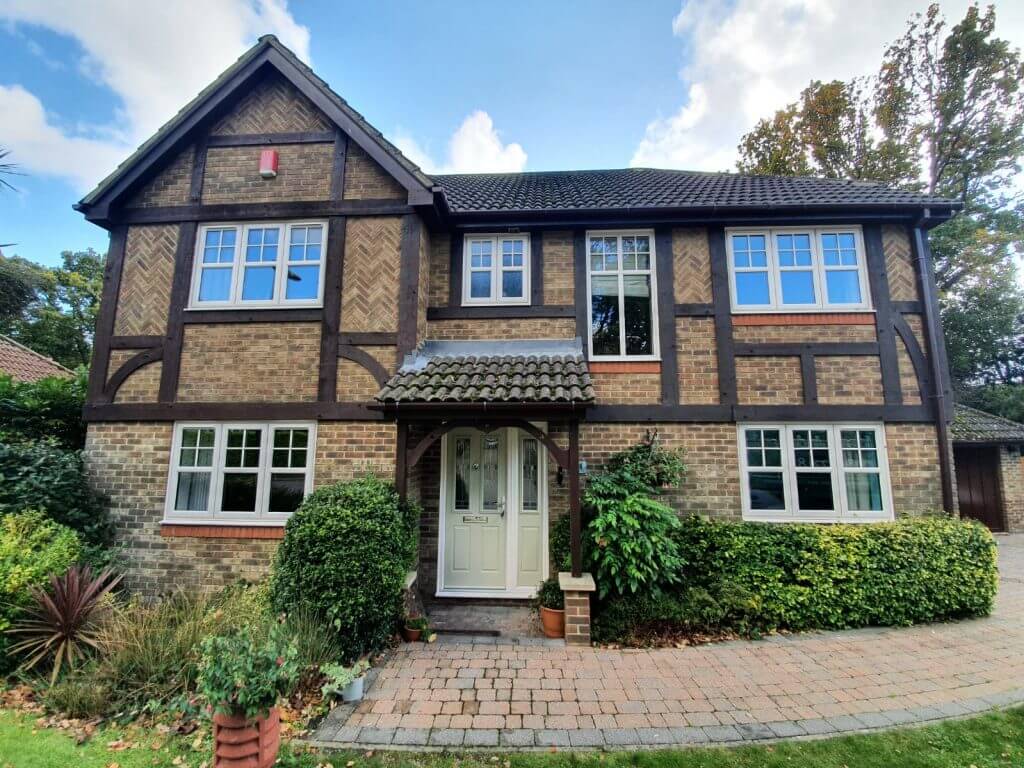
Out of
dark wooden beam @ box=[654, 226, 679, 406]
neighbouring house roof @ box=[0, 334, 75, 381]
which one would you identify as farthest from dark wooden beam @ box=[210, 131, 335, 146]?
neighbouring house roof @ box=[0, 334, 75, 381]

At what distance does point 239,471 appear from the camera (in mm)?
7066

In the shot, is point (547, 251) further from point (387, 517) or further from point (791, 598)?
point (791, 598)

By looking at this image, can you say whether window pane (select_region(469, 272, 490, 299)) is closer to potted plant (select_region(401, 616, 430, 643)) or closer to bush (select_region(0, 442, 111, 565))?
potted plant (select_region(401, 616, 430, 643))

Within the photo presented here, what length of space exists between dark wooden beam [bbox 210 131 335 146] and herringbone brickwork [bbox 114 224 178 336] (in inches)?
72.1

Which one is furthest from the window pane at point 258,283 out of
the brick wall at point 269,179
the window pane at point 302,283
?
the brick wall at point 269,179

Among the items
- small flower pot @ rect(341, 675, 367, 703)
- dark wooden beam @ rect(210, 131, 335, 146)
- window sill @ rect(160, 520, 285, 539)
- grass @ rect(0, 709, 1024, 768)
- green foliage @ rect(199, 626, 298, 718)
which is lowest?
grass @ rect(0, 709, 1024, 768)

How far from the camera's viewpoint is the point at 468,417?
6.12m

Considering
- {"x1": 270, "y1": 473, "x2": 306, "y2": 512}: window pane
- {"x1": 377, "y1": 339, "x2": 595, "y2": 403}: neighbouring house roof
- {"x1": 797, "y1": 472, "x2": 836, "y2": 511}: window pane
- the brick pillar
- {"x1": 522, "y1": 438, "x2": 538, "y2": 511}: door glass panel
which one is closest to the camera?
the brick pillar

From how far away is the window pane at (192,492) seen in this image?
23.1 ft

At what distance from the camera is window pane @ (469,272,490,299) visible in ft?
26.4

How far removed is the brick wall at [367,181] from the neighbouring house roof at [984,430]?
1824 centimetres

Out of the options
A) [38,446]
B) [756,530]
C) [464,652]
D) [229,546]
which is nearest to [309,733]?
[464,652]

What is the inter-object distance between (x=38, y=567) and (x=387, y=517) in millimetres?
4145

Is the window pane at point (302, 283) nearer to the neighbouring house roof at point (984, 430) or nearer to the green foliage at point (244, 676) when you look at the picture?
the green foliage at point (244, 676)
